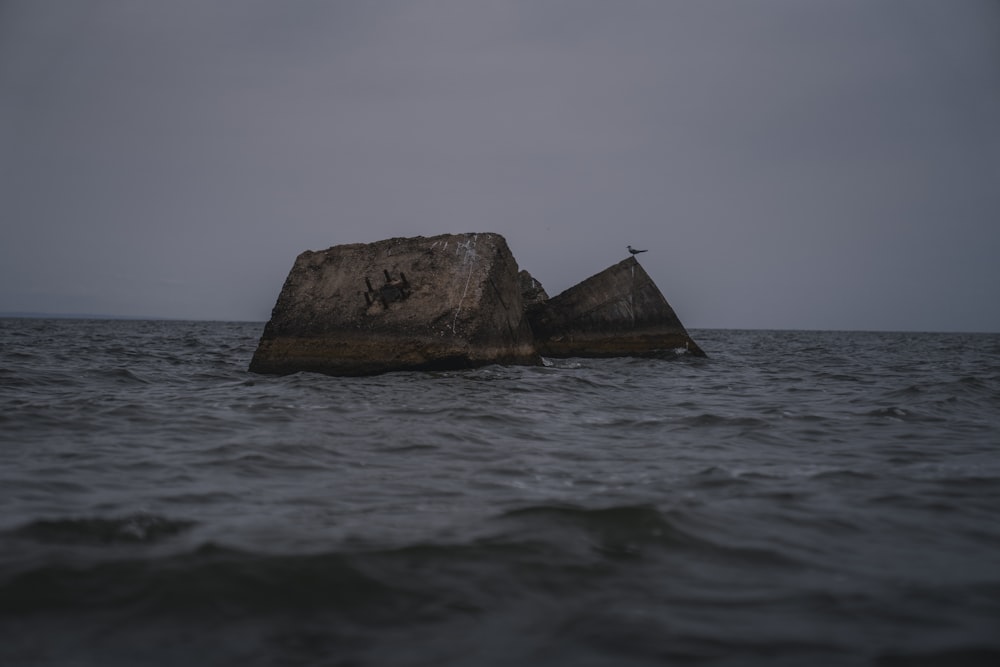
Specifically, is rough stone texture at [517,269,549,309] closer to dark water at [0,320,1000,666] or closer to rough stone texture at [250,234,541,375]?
rough stone texture at [250,234,541,375]

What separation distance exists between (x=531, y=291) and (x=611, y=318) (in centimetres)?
155

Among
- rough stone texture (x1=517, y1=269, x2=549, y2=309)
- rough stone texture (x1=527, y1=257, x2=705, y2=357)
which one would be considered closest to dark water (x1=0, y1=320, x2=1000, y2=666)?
rough stone texture (x1=527, y1=257, x2=705, y2=357)

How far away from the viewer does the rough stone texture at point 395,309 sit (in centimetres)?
802

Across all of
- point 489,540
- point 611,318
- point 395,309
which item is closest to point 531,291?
point 611,318

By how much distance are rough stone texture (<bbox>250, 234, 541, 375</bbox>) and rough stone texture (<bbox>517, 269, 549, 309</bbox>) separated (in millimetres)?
3624

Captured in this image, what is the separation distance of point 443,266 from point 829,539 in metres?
6.29

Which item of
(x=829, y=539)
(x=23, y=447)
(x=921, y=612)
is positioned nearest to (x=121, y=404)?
(x=23, y=447)

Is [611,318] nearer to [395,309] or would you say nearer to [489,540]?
[395,309]

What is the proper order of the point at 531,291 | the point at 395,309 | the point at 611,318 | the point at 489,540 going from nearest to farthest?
the point at 489,540 < the point at 395,309 < the point at 611,318 < the point at 531,291

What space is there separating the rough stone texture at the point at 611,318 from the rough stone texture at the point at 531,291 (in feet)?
0.43

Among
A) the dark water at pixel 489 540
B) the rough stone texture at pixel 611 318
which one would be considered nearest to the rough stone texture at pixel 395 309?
the dark water at pixel 489 540

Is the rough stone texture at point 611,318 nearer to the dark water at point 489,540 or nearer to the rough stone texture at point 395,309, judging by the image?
the rough stone texture at point 395,309

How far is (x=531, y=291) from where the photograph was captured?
12695 millimetres

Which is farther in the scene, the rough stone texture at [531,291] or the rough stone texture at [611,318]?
the rough stone texture at [531,291]
